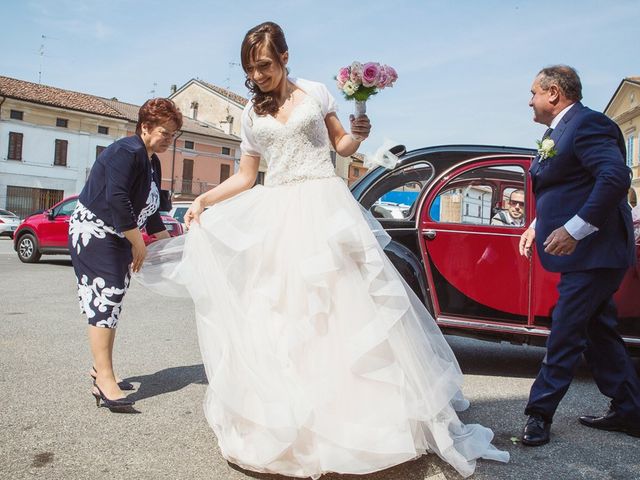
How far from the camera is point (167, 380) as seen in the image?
465 cm

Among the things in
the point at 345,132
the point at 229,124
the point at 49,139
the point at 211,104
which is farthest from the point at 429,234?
the point at 211,104

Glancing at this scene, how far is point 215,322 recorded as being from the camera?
9.87 ft

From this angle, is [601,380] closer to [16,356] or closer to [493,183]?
[493,183]

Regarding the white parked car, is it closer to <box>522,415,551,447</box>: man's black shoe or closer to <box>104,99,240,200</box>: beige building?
<box>104,99,240,200</box>: beige building

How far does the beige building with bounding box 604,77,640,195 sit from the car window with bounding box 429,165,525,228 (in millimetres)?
37574

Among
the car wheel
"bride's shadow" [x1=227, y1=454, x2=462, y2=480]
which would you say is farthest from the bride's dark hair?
the car wheel

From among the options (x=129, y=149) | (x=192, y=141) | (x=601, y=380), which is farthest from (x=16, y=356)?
(x=192, y=141)

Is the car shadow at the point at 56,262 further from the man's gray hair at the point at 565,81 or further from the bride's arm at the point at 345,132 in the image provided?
the man's gray hair at the point at 565,81

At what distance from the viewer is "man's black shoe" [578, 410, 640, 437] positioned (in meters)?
3.62

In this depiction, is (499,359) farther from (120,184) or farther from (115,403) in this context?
(120,184)

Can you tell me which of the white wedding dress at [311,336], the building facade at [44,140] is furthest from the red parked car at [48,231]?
the building facade at [44,140]

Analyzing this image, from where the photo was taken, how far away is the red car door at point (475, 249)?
16.4ft

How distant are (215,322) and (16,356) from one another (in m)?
3.02

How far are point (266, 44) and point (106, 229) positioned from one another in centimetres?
165
